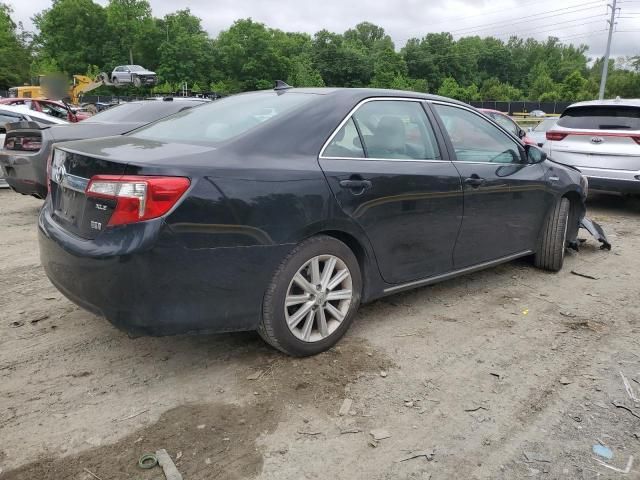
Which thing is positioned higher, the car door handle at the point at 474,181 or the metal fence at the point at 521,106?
the metal fence at the point at 521,106

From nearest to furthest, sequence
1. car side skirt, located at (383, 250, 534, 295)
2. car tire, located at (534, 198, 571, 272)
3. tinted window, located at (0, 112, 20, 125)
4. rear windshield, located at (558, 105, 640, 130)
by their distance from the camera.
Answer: car side skirt, located at (383, 250, 534, 295) < car tire, located at (534, 198, 571, 272) < rear windshield, located at (558, 105, 640, 130) < tinted window, located at (0, 112, 20, 125)

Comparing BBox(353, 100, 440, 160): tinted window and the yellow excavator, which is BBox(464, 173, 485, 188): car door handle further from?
the yellow excavator

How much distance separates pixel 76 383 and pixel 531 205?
145 inches

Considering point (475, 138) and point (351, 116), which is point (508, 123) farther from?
point (351, 116)

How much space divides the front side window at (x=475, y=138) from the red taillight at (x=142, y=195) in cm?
219

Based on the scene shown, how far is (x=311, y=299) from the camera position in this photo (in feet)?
10.6

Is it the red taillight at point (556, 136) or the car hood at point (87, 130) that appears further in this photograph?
the red taillight at point (556, 136)

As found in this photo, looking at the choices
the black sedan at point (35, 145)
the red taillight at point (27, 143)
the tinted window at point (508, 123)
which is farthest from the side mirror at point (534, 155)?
the tinted window at point (508, 123)

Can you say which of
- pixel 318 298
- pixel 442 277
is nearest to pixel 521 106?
pixel 442 277

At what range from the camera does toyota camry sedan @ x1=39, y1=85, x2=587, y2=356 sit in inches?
105

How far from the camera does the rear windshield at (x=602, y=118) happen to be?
305 inches

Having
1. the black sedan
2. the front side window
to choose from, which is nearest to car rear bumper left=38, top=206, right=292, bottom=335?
the front side window

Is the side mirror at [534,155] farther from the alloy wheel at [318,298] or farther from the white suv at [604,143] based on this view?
the white suv at [604,143]

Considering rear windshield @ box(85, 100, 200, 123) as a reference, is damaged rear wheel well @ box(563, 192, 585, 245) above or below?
below
